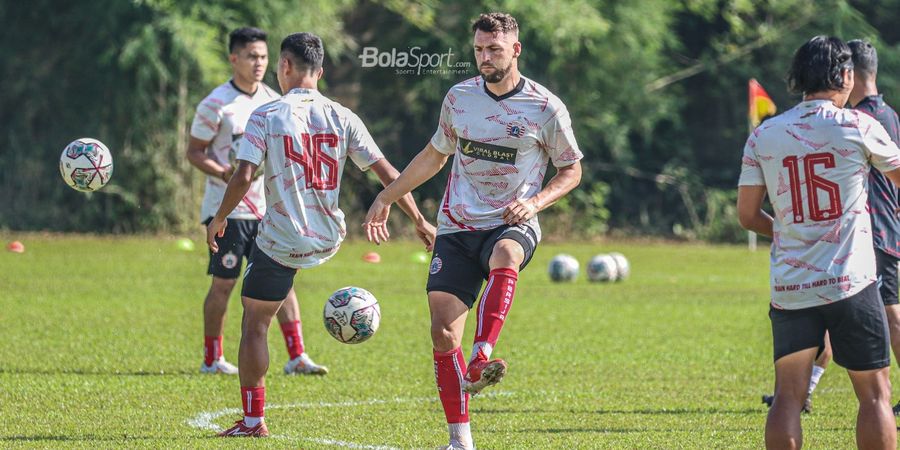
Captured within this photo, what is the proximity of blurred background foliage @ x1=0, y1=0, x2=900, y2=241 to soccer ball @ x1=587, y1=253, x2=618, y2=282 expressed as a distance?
8.22 m

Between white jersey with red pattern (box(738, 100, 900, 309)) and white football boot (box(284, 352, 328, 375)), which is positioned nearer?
white jersey with red pattern (box(738, 100, 900, 309))

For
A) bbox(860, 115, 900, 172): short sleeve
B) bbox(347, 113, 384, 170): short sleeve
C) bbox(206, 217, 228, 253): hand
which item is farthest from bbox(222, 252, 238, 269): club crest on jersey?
bbox(860, 115, 900, 172): short sleeve

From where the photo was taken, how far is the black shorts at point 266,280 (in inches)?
271

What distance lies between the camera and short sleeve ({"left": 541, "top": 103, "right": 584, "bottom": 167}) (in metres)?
6.43

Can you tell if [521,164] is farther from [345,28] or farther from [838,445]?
[345,28]

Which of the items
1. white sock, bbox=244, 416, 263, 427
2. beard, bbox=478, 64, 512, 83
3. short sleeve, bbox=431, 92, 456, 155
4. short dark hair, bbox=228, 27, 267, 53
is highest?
short dark hair, bbox=228, 27, 267, 53

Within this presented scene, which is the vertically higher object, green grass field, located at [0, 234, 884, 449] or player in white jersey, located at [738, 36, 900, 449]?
player in white jersey, located at [738, 36, 900, 449]

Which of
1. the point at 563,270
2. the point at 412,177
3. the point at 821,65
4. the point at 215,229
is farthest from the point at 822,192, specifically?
the point at 563,270

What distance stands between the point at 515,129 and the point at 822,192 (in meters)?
1.79

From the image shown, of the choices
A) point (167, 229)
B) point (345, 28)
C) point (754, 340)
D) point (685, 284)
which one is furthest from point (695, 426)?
point (345, 28)

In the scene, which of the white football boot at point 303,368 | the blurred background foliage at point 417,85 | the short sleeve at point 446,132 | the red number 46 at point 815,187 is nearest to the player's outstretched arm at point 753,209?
the red number 46 at point 815,187

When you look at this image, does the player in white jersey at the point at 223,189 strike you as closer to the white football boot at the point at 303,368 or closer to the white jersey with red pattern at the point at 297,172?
the white football boot at the point at 303,368

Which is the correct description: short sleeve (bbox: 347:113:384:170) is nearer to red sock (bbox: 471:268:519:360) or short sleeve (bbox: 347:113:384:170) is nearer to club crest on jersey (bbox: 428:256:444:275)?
club crest on jersey (bbox: 428:256:444:275)

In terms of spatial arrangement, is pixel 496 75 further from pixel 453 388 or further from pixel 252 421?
pixel 252 421
